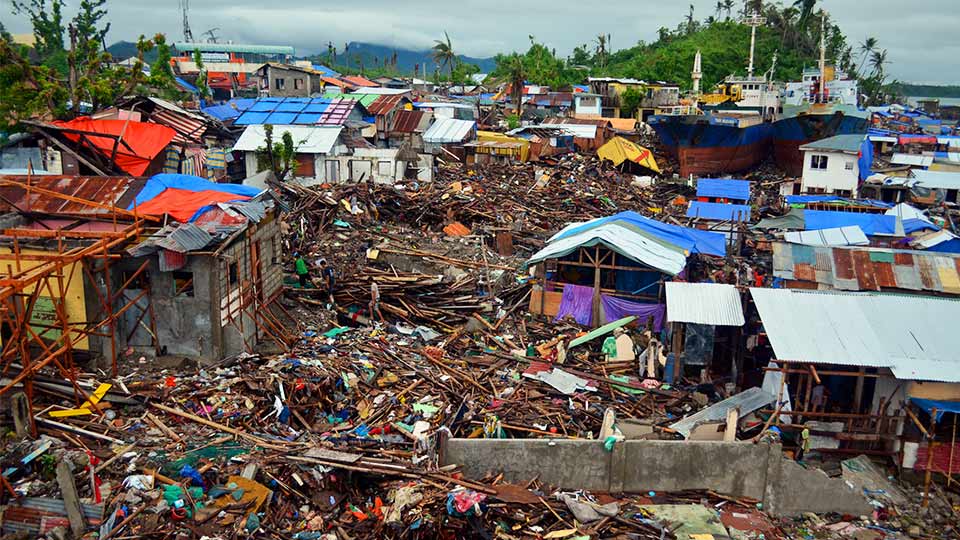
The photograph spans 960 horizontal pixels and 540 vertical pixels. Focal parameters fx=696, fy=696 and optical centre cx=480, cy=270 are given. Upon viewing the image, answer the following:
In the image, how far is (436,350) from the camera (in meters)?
15.1

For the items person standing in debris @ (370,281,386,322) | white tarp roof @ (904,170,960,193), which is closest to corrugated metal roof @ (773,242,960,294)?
person standing in debris @ (370,281,386,322)

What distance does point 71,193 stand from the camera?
14672mm

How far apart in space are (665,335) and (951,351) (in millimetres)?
5315

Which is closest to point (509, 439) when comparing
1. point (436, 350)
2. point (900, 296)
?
point (436, 350)

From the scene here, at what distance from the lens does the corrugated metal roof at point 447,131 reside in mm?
36688

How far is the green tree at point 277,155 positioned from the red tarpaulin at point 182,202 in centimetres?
1090

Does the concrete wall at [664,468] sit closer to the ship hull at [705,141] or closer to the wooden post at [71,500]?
the wooden post at [71,500]

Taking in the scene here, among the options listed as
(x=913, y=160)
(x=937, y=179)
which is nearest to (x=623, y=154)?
(x=937, y=179)

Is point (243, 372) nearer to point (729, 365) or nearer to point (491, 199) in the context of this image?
point (729, 365)

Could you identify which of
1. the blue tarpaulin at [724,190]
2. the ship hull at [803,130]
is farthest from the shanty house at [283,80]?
the ship hull at [803,130]

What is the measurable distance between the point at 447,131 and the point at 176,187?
2365cm

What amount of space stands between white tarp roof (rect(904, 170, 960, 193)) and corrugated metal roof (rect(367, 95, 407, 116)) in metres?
26.9

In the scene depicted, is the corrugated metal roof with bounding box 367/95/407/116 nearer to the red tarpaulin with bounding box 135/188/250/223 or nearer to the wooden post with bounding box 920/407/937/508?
the red tarpaulin with bounding box 135/188/250/223

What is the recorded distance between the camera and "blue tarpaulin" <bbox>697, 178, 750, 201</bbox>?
31391mm
